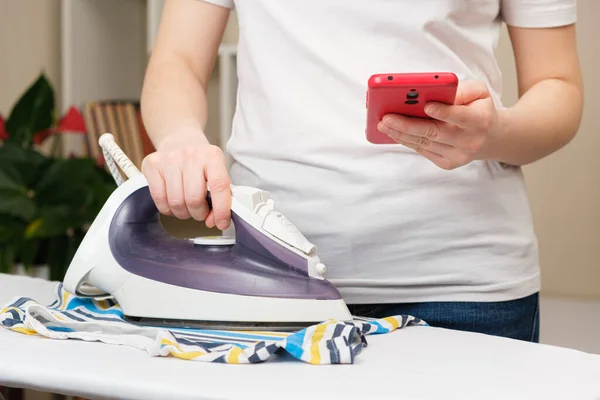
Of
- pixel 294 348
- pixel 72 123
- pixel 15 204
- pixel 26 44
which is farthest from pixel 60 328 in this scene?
pixel 26 44

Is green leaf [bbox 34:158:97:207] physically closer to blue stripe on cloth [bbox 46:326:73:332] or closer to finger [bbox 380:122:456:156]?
blue stripe on cloth [bbox 46:326:73:332]

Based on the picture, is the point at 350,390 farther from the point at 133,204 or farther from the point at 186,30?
the point at 186,30

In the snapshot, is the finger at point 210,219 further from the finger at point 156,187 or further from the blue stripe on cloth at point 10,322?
the blue stripe on cloth at point 10,322

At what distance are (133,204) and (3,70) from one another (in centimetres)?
192

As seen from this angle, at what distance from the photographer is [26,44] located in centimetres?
266

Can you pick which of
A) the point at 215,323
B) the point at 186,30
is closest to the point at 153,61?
the point at 186,30

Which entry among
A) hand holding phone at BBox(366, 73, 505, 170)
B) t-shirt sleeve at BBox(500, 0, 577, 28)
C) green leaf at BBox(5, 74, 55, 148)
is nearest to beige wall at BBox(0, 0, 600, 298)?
t-shirt sleeve at BBox(500, 0, 577, 28)

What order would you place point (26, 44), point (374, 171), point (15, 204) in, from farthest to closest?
1. point (26, 44)
2. point (15, 204)
3. point (374, 171)

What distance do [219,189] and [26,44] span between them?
209 cm

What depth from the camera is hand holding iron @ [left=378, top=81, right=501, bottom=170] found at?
2.34 feet

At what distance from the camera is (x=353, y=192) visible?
0.89 m

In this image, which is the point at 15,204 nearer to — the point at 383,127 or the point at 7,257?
the point at 7,257

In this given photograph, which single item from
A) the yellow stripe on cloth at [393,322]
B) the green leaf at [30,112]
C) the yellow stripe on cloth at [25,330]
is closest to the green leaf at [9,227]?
the green leaf at [30,112]

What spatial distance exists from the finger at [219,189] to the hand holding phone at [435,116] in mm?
146
